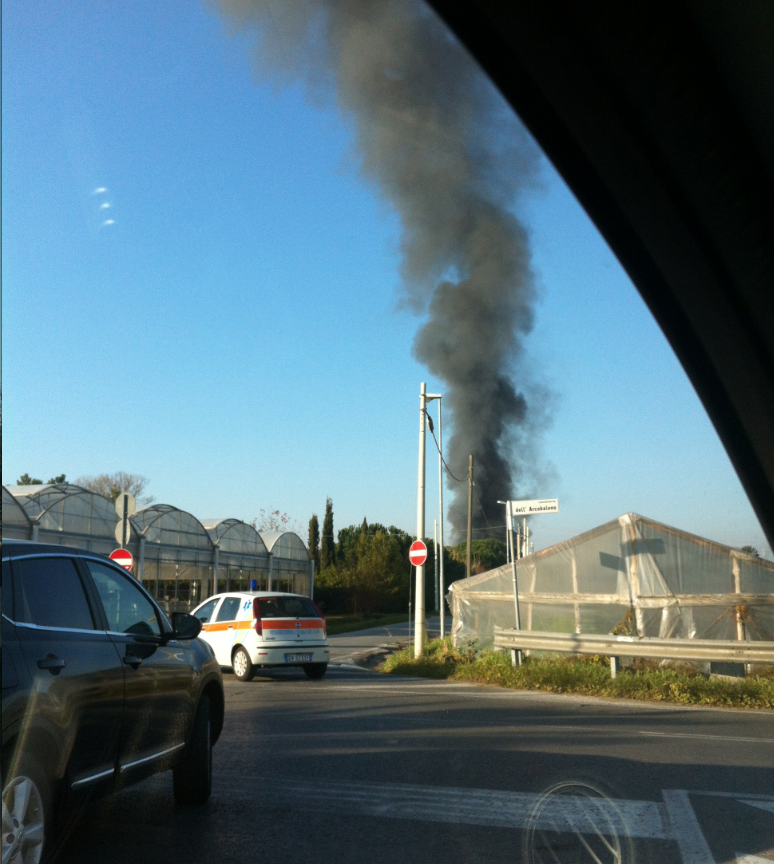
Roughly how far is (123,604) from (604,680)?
10.1m

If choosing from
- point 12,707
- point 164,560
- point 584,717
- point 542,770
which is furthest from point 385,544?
point 12,707

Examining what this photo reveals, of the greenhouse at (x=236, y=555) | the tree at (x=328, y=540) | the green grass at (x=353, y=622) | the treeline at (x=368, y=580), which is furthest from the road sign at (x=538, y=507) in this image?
the tree at (x=328, y=540)

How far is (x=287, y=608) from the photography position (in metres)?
16.5

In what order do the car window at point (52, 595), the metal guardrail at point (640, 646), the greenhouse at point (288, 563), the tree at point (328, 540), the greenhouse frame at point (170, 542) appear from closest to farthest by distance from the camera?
1. the car window at point (52, 595)
2. the metal guardrail at point (640, 646)
3. the greenhouse frame at point (170, 542)
4. the greenhouse at point (288, 563)
5. the tree at point (328, 540)

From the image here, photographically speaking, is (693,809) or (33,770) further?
(693,809)

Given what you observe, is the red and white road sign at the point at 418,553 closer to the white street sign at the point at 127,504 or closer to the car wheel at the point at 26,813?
the white street sign at the point at 127,504

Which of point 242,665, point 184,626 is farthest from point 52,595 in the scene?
point 242,665

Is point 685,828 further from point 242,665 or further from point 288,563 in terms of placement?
point 288,563

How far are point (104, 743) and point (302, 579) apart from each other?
42392 mm

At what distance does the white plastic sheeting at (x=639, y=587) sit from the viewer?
16.2 metres

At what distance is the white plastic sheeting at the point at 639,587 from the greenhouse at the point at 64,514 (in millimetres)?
11975

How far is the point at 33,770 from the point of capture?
3.97 meters

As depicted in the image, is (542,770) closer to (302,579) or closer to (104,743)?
(104,743)

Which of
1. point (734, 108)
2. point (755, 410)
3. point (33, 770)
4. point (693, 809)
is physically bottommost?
point (693, 809)
